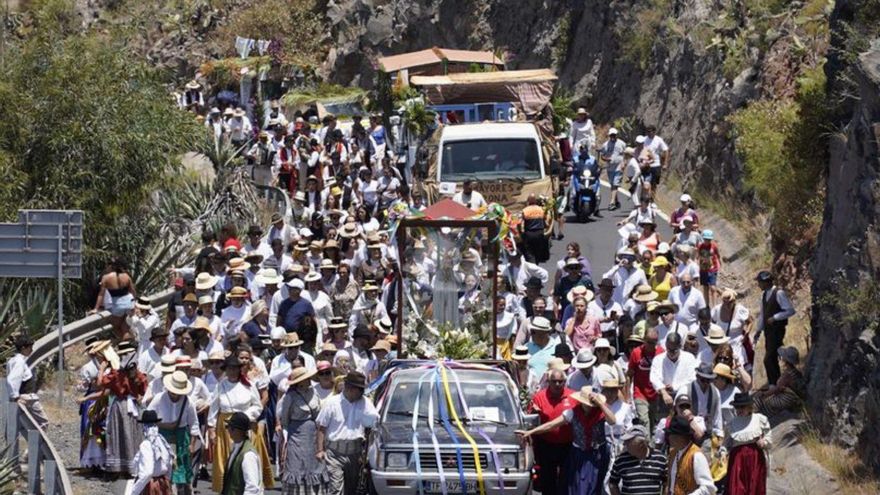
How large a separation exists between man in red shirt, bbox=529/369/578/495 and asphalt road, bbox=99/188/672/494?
32.6 feet

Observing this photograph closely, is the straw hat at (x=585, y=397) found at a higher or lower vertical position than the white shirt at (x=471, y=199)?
lower

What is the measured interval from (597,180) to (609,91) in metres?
13.9

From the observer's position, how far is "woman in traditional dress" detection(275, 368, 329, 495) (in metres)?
15.8

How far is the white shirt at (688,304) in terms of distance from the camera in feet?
66.1

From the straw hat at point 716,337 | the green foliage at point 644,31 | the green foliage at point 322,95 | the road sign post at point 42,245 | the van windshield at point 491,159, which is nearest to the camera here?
the straw hat at point 716,337

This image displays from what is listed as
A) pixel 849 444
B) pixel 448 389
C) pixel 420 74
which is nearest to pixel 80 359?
pixel 448 389

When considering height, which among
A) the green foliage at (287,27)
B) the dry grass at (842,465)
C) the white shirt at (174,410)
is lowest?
the dry grass at (842,465)

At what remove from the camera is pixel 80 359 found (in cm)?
2508

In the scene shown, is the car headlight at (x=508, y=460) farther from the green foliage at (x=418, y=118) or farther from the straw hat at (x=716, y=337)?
Answer: the green foliage at (x=418, y=118)

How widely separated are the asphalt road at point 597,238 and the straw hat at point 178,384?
10.7 metres

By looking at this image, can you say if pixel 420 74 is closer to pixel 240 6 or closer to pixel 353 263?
pixel 353 263

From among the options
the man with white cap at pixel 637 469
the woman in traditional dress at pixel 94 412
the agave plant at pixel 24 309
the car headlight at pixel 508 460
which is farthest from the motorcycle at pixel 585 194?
the man with white cap at pixel 637 469

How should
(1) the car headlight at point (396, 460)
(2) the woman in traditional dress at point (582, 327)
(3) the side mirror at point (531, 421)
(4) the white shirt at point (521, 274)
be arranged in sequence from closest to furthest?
(1) the car headlight at point (396, 460) → (3) the side mirror at point (531, 421) → (2) the woman in traditional dress at point (582, 327) → (4) the white shirt at point (521, 274)

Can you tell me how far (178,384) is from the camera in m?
16.6
